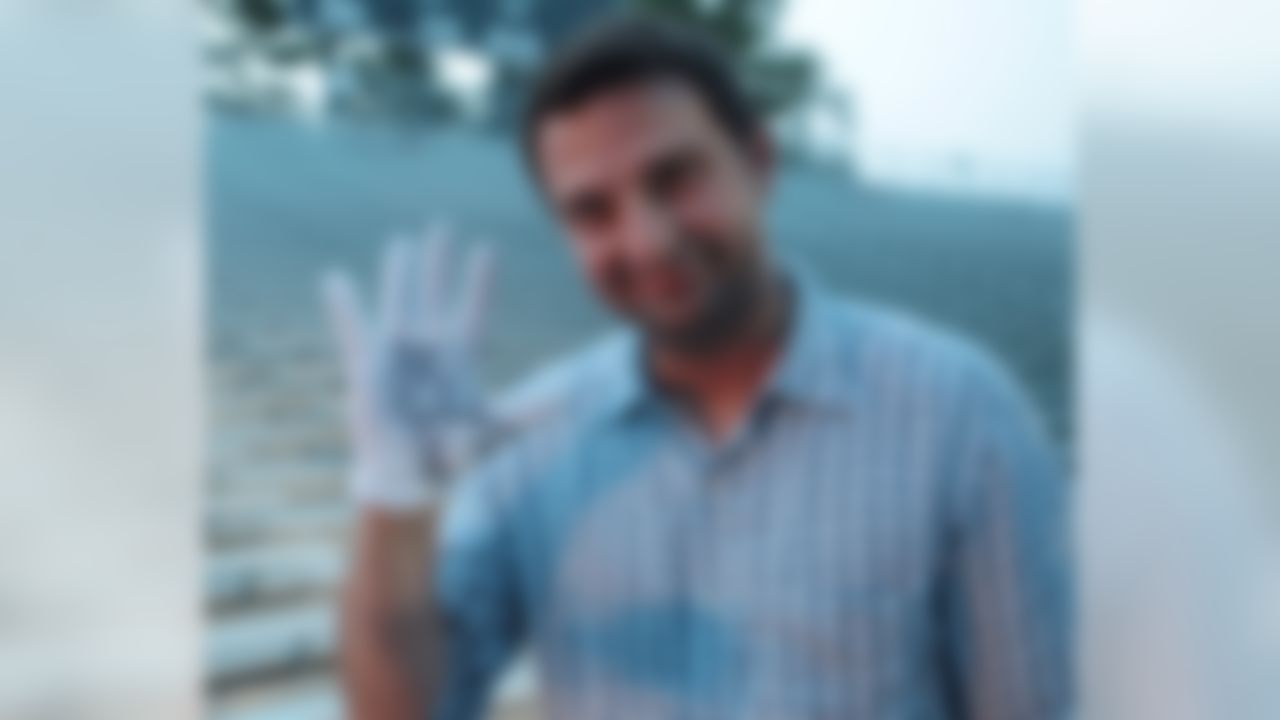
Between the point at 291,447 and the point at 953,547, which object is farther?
the point at 953,547

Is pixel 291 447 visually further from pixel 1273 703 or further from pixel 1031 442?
pixel 1273 703

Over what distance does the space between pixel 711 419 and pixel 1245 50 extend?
0.76 meters

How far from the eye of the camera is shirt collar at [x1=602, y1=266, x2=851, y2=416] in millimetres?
1687

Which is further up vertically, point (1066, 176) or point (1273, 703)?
point (1066, 176)

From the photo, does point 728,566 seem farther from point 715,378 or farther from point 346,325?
point 346,325

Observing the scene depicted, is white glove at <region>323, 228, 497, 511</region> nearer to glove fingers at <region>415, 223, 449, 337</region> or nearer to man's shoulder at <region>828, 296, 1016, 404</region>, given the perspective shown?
glove fingers at <region>415, 223, 449, 337</region>

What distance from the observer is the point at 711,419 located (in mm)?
1688

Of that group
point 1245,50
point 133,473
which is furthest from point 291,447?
point 1245,50

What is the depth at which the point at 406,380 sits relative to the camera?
1.61m

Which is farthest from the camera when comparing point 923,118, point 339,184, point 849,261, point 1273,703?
point 1273,703

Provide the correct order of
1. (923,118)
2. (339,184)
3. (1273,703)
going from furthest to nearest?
(1273,703), (923,118), (339,184)

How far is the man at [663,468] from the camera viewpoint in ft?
5.32

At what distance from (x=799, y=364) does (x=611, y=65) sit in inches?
12.9

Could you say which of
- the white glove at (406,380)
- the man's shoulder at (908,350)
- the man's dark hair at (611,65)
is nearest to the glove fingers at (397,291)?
the white glove at (406,380)
